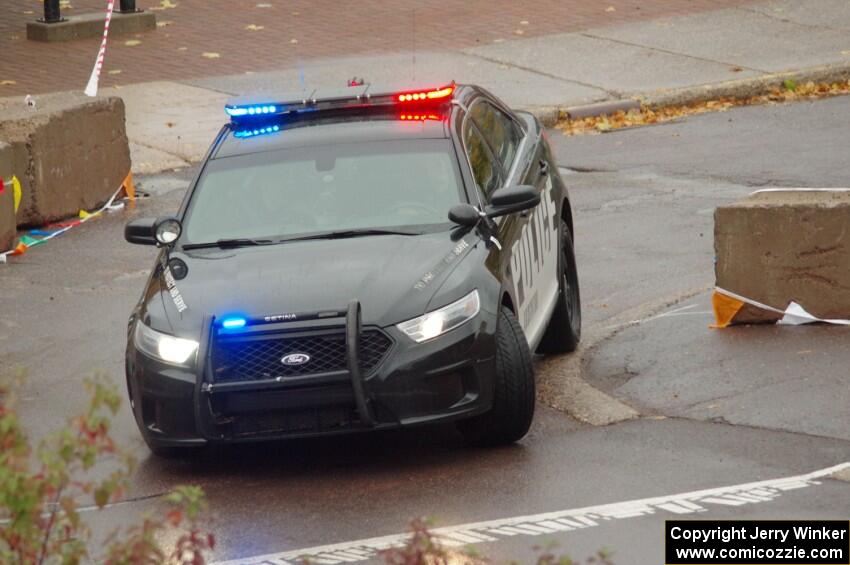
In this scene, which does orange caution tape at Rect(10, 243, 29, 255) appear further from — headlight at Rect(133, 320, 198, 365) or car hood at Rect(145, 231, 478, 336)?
headlight at Rect(133, 320, 198, 365)

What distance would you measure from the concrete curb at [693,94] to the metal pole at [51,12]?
7217 mm

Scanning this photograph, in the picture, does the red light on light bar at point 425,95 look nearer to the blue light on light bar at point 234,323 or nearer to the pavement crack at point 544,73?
the blue light on light bar at point 234,323

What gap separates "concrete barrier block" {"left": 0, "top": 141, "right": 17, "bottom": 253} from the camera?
13.1m

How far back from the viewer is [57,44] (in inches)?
858

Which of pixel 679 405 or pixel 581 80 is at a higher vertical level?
pixel 679 405

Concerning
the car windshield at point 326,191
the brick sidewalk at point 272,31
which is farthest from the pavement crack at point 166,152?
the car windshield at point 326,191

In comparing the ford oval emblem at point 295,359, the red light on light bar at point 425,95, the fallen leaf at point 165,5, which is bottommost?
the fallen leaf at point 165,5

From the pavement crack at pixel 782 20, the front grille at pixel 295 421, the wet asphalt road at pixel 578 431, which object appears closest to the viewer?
the wet asphalt road at pixel 578 431

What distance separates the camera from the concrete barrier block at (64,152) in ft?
45.8

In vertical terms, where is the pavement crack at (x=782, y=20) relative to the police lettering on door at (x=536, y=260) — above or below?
below

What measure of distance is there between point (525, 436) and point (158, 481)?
179cm

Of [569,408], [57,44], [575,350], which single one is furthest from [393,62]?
[569,408]

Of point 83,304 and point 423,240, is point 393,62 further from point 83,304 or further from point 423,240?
point 423,240

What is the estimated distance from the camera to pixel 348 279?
781cm
